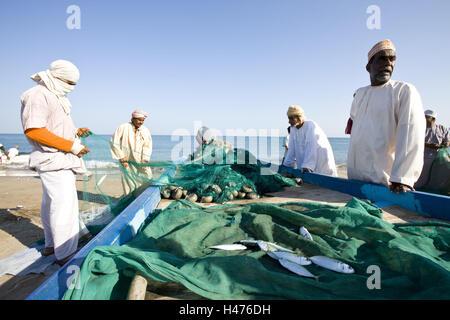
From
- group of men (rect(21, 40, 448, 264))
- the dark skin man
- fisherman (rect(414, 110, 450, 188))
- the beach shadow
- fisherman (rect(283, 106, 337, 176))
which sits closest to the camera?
group of men (rect(21, 40, 448, 264))

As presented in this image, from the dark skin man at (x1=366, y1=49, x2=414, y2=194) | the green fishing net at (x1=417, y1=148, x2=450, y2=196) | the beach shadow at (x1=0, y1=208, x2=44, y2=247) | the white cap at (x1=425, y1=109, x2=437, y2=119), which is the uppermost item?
the dark skin man at (x1=366, y1=49, x2=414, y2=194)

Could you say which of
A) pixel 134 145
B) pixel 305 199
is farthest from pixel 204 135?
pixel 305 199

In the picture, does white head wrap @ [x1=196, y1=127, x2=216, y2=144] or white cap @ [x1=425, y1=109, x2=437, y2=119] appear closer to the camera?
white cap @ [x1=425, y1=109, x2=437, y2=119]

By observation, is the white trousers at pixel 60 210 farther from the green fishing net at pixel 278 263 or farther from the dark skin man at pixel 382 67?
the dark skin man at pixel 382 67

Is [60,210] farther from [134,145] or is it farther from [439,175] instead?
[439,175]

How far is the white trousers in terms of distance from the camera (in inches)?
109

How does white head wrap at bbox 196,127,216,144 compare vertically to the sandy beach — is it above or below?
above

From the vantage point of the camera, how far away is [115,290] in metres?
1.55

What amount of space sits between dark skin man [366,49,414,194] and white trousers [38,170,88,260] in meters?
4.27

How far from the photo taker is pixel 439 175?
5945 mm

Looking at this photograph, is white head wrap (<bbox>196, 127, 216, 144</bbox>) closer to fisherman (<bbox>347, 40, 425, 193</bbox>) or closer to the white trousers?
fisherman (<bbox>347, 40, 425, 193</bbox>)

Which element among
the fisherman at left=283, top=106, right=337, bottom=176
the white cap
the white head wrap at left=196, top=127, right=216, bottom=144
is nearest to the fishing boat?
the fisherman at left=283, top=106, right=337, bottom=176

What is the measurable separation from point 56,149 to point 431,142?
824 centimetres

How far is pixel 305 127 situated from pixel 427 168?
3237mm
